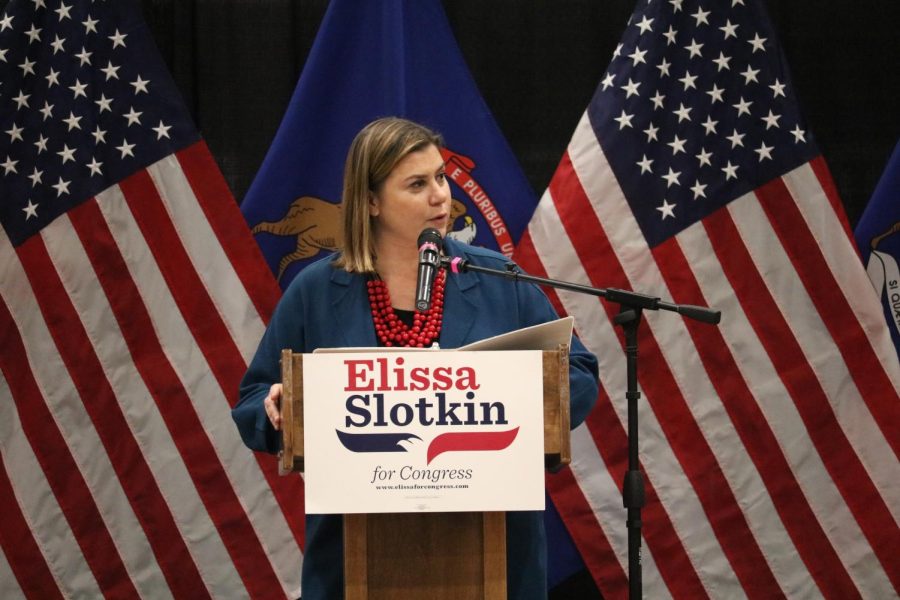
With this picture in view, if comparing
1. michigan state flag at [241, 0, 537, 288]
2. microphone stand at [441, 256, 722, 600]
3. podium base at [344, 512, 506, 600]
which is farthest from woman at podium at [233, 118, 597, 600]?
michigan state flag at [241, 0, 537, 288]

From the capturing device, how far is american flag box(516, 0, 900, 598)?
134 inches

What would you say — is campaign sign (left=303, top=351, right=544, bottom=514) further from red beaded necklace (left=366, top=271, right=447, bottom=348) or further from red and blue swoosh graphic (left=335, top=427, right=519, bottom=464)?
red beaded necklace (left=366, top=271, right=447, bottom=348)

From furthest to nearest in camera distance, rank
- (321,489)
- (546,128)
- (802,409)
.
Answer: (546,128), (802,409), (321,489)

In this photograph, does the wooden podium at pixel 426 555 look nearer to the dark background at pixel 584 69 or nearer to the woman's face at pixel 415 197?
the woman's face at pixel 415 197

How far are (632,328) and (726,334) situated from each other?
4.08 feet

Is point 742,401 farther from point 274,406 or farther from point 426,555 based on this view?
point 274,406

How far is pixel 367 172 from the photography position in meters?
2.40

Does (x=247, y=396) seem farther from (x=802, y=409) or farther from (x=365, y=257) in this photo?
(x=802, y=409)

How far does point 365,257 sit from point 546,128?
1.79 meters

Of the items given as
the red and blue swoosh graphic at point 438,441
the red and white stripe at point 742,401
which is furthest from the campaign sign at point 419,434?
the red and white stripe at point 742,401

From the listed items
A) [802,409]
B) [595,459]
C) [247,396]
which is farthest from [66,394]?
[802,409]

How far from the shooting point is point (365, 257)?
2363 millimetres

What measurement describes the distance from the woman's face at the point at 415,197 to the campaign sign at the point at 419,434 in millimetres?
610

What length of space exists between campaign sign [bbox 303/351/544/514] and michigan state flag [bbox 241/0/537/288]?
1771mm
